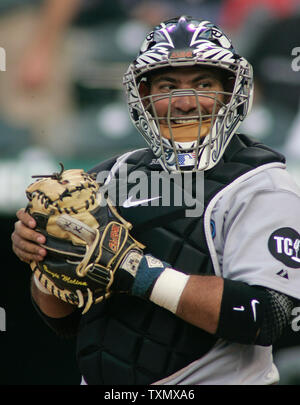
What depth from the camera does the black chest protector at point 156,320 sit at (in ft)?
6.72

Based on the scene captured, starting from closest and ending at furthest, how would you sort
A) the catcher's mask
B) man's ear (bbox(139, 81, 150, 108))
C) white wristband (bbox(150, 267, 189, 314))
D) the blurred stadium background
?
white wristband (bbox(150, 267, 189, 314)) < the catcher's mask < man's ear (bbox(139, 81, 150, 108)) < the blurred stadium background

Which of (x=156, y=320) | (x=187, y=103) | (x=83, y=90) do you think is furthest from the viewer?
(x=83, y=90)

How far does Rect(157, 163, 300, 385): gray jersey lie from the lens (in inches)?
76.9

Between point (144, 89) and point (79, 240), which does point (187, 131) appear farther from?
point (79, 240)

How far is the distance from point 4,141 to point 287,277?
2.14 meters

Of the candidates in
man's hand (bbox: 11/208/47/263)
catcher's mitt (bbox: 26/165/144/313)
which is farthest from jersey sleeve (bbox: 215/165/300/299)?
man's hand (bbox: 11/208/47/263)

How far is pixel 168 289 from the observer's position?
1.92m

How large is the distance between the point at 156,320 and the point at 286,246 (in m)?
0.43

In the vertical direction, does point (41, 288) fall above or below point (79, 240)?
below

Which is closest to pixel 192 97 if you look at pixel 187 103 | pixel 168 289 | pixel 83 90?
pixel 187 103

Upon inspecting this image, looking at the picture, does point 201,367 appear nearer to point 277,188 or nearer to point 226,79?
point 277,188

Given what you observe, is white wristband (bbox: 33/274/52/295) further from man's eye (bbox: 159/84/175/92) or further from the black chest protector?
man's eye (bbox: 159/84/175/92)

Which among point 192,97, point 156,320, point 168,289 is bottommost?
point 156,320
